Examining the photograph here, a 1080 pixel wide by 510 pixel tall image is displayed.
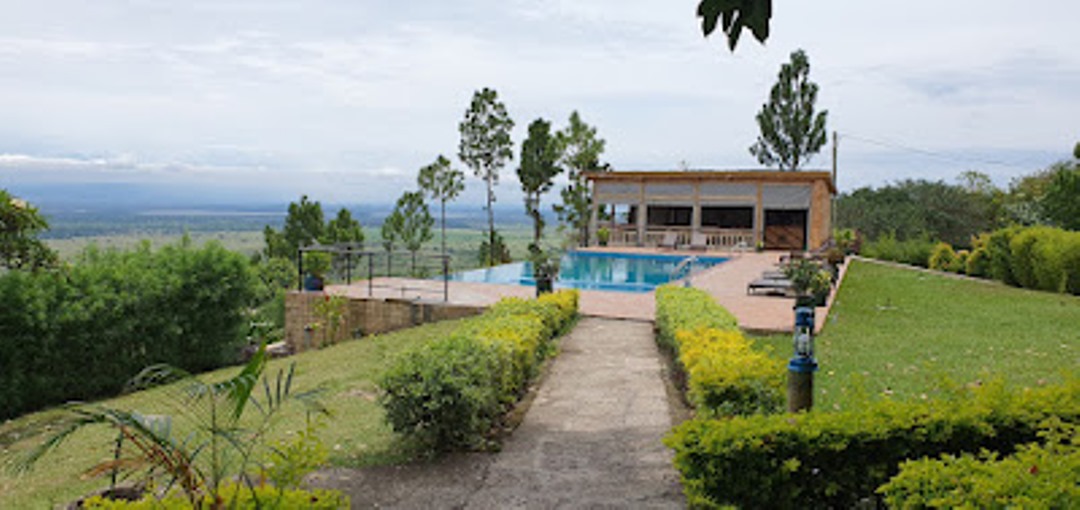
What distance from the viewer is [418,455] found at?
5.23m

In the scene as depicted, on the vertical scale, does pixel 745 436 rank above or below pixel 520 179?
below

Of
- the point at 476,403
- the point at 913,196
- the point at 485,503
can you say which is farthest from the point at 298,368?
the point at 913,196

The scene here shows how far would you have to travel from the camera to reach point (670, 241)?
91.0 feet

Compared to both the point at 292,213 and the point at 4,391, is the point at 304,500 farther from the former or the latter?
the point at 292,213

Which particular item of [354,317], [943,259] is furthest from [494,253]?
[943,259]

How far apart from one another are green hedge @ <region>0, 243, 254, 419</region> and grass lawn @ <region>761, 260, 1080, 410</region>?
919cm

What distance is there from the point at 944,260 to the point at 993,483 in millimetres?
22185

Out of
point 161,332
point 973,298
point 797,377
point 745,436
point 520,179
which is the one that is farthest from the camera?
point 520,179

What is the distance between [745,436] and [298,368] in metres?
8.01

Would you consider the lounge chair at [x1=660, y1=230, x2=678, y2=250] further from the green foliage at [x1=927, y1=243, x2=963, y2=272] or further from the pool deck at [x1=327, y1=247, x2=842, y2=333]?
the pool deck at [x1=327, y1=247, x2=842, y2=333]

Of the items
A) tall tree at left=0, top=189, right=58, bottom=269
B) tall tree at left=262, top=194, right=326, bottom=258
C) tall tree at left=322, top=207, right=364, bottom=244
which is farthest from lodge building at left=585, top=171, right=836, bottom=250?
tall tree at left=0, top=189, right=58, bottom=269

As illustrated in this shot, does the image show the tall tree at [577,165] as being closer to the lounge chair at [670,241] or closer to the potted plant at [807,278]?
the lounge chair at [670,241]

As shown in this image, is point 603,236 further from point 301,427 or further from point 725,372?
point 725,372

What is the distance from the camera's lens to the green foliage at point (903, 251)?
25125 millimetres
